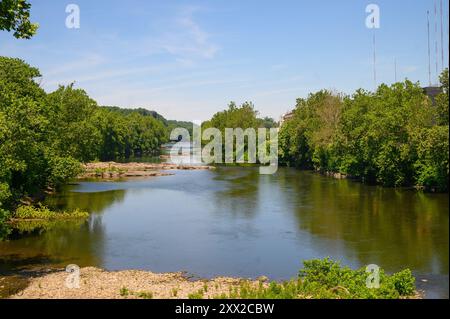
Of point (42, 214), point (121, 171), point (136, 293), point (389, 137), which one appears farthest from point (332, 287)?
point (121, 171)

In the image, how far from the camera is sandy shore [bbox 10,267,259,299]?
23.1 meters

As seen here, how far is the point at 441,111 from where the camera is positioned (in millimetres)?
51938

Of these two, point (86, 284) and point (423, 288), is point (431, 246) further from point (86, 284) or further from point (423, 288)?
point (86, 284)

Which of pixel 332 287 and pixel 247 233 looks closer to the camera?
pixel 332 287

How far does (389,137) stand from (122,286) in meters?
50.1

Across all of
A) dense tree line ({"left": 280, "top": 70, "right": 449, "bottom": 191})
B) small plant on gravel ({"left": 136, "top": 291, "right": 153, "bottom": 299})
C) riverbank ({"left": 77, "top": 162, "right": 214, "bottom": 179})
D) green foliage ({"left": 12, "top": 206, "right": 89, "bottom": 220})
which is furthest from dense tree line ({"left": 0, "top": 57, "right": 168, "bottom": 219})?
dense tree line ({"left": 280, "top": 70, "right": 449, "bottom": 191})

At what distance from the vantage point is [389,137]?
6606 centimetres

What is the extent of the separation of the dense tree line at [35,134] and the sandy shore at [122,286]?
6432 millimetres

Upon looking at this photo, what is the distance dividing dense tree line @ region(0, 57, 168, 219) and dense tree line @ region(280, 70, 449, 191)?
3638 cm

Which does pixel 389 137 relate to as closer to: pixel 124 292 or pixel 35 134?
pixel 35 134

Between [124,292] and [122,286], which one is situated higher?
[124,292]

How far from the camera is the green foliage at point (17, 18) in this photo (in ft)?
68.6
